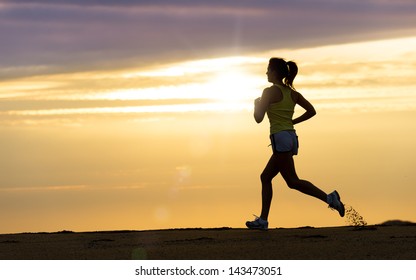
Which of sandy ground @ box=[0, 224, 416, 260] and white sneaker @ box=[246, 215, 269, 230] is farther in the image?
white sneaker @ box=[246, 215, 269, 230]

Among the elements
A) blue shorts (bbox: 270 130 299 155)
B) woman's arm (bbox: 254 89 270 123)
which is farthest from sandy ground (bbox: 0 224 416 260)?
woman's arm (bbox: 254 89 270 123)

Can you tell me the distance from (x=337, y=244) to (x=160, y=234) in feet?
11.3

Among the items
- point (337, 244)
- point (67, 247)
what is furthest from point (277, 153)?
point (67, 247)

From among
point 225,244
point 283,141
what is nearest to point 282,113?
point 283,141

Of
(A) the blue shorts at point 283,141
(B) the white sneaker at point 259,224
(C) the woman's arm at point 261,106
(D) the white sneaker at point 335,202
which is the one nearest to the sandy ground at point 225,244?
(B) the white sneaker at point 259,224

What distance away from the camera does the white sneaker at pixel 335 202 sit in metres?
14.1

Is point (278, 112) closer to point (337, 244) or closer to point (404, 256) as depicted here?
point (337, 244)

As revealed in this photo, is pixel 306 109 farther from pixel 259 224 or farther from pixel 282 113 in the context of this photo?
pixel 259 224

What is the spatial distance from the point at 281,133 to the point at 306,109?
29.8 inches

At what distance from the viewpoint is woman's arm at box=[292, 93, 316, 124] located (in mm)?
14246

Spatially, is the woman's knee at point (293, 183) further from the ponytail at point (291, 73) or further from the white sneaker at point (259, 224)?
the ponytail at point (291, 73)

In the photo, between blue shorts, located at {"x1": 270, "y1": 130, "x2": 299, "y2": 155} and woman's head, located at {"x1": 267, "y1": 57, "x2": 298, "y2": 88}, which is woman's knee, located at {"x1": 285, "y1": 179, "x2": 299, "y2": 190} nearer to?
blue shorts, located at {"x1": 270, "y1": 130, "x2": 299, "y2": 155}

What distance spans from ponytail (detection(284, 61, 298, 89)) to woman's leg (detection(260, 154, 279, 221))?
1065 mm
